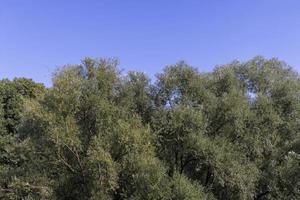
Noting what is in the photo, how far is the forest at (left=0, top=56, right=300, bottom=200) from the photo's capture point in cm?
2489

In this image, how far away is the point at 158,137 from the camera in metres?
26.8

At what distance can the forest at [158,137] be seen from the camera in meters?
24.9

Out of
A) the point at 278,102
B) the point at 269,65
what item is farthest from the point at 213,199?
the point at 269,65

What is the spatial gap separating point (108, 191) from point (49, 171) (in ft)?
14.0

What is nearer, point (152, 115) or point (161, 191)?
point (161, 191)

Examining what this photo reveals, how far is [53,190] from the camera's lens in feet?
85.5

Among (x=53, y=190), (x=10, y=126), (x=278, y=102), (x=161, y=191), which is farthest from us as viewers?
(x=10, y=126)

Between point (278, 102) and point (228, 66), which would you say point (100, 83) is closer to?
point (228, 66)

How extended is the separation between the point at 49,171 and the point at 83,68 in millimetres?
6203

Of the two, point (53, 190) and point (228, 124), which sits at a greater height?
point (228, 124)

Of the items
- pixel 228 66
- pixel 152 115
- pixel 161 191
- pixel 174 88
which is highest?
pixel 228 66

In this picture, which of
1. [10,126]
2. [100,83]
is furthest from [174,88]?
[10,126]

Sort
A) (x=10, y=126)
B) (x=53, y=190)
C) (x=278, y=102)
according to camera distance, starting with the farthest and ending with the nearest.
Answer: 1. (x=10, y=126)
2. (x=278, y=102)
3. (x=53, y=190)

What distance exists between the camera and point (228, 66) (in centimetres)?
3145
